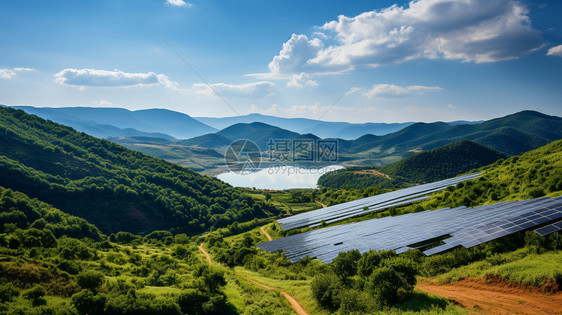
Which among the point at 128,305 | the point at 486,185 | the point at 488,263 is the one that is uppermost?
the point at 486,185

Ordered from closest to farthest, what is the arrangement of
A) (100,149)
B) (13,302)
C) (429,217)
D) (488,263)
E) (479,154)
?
1. (13,302)
2. (488,263)
3. (429,217)
4. (100,149)
5. (479,154)

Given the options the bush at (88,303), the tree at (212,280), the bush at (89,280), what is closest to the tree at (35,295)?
the bush at (88,303)

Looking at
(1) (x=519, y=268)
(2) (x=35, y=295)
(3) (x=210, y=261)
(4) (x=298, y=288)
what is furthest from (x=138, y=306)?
(1) (x=519, y=268)

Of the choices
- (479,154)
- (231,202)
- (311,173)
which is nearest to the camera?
(231,202)

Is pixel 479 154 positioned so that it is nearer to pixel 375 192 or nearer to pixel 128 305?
pixel 375 192

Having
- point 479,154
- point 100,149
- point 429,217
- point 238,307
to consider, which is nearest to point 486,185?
point 429,217

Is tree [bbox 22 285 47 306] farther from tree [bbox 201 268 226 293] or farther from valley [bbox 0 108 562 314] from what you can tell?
tree [bbox 201 268 226 293]

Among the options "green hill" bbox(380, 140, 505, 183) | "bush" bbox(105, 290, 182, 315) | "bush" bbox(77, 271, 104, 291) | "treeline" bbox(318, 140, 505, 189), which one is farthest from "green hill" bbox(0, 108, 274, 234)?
"green hill" bbox(380, 140, 505, 183)

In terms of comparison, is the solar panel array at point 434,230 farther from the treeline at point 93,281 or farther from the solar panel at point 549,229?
the treeline at point 93,281

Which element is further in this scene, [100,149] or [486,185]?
[100,149]
